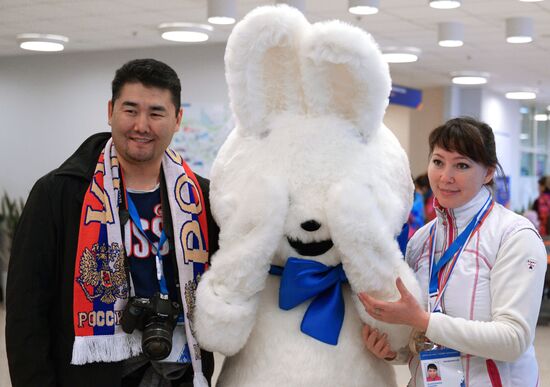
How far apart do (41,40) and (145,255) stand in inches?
276

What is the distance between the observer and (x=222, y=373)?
2.23 meters

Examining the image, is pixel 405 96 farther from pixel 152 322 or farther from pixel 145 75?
pixel 152 322

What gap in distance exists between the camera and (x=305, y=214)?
6.66 ft

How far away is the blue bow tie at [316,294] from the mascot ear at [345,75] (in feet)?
1.32

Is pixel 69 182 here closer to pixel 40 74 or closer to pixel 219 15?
pixel 219 15

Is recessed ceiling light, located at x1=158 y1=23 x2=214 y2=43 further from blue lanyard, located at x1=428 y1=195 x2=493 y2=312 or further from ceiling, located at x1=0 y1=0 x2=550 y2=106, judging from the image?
blue lanyard, located at x1=428 y1=195 x2=493 y2=312

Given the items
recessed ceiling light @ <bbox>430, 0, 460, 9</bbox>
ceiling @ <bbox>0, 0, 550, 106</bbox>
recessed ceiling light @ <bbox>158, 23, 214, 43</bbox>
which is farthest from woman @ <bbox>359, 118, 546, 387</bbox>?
recessed ceiling light @ <bbox>158, 23, 214, 43</bbox>

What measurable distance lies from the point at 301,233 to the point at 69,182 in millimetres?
684

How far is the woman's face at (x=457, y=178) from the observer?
2.10m

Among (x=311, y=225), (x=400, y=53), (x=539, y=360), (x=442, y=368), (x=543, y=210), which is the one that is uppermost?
(x=400, y=53)

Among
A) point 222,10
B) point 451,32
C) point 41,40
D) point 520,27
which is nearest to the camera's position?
point 222,10

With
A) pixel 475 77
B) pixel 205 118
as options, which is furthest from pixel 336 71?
pixel 475 77

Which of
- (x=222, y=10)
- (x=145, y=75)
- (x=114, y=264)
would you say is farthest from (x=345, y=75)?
(x=222, y=10)

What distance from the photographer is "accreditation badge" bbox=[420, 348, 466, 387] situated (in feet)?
6.64
